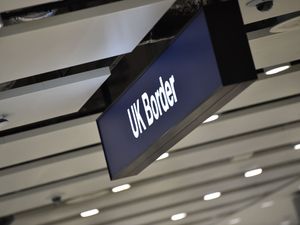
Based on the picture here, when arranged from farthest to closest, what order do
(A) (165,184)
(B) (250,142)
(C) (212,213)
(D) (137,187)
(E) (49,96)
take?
(C) (212,213)
(A) (165,184)
(D) (137,187)
(B) (250,142)
(E) (49,96)

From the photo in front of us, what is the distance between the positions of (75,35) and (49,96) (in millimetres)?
806

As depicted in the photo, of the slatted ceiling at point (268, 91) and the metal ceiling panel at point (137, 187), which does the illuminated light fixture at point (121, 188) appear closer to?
the metal ceiling panel at point (137, 187)

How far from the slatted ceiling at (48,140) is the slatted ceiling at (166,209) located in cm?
258

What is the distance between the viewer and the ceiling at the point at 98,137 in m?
3.76

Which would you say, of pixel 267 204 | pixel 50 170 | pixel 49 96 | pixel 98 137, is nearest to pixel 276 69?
pixel 98 137

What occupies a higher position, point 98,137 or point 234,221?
point 98,137

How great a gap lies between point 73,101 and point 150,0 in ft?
4.03

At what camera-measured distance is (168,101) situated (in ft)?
10.6

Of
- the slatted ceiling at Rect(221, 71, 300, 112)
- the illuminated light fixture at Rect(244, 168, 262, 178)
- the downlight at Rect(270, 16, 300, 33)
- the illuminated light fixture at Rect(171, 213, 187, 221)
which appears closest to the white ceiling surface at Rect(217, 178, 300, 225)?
the illuminated light fixture at Rect(244, 168, 262, 178)

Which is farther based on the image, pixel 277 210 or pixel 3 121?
pixel 277 210

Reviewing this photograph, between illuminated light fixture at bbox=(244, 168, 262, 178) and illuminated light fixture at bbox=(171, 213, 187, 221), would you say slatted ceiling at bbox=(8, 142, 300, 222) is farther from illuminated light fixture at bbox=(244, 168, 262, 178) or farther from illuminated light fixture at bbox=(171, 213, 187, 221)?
illuminated light fixture at bbox=(171, 213, 187, 221)

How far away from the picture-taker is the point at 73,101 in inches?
185

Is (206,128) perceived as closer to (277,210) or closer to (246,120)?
(246,120)

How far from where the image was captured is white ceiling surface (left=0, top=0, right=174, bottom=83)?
362cm
